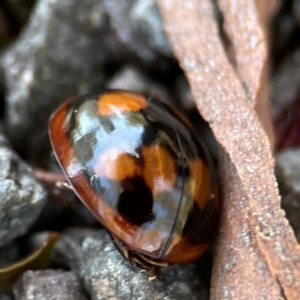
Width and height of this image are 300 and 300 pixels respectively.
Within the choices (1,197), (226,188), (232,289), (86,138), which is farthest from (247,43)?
(1,197)

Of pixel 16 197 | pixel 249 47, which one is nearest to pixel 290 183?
pixel 249 47

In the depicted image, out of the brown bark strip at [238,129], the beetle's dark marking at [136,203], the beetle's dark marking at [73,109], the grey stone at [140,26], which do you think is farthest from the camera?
the grey stone at [140,26]

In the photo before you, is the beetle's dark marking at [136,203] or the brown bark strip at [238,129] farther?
the beetle's dark marking at [136,203]

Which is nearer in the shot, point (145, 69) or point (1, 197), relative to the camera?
point (1, 197)

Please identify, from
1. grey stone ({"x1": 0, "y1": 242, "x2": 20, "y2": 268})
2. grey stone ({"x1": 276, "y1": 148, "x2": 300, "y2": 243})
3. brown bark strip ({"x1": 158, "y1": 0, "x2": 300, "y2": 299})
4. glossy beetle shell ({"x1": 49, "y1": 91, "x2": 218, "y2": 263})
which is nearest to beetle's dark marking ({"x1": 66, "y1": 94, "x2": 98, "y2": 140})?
glossy beetle shell ({"x1": 49, "y1": 91, "x2": 218, "y2": 263})

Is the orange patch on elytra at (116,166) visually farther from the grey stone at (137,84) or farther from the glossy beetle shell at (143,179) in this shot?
the grey stone at (137,84)

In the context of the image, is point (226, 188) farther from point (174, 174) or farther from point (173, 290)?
point (173, 290)

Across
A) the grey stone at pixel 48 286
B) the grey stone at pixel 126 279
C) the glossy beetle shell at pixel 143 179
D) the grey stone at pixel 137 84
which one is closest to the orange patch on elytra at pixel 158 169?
the glossy beetle shell at pixel 143 179
